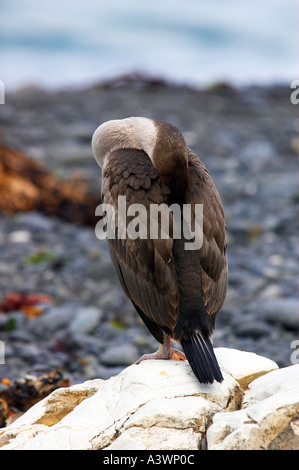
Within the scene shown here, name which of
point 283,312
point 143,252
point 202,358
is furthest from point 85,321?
point 202,358

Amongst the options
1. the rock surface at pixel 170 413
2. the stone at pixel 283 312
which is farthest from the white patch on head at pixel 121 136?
the stone at pixel 283 312

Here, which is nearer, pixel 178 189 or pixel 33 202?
pixel 178 189

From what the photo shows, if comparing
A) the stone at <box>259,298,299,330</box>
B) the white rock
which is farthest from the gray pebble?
the white rock

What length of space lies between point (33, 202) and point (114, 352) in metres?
5.00

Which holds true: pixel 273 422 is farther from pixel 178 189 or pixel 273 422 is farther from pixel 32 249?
pixel 32 249

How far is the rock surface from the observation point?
12.1 feet

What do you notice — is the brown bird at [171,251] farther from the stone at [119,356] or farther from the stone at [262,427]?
the stone at [119,356]

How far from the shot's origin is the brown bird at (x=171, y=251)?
486 centimetres

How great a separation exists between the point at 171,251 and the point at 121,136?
4.60 feet

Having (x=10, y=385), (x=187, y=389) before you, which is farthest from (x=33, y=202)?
(x=187, y=389)

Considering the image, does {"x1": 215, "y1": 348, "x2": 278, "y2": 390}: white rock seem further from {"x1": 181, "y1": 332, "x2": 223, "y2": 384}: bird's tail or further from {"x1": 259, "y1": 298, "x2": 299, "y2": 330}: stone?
{"x1": 259, "y1": 298, "x2": 299, "y2": 330}: stone

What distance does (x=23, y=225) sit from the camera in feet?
37.3

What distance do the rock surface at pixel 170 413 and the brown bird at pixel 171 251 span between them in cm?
30

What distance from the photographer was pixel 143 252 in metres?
5.00
